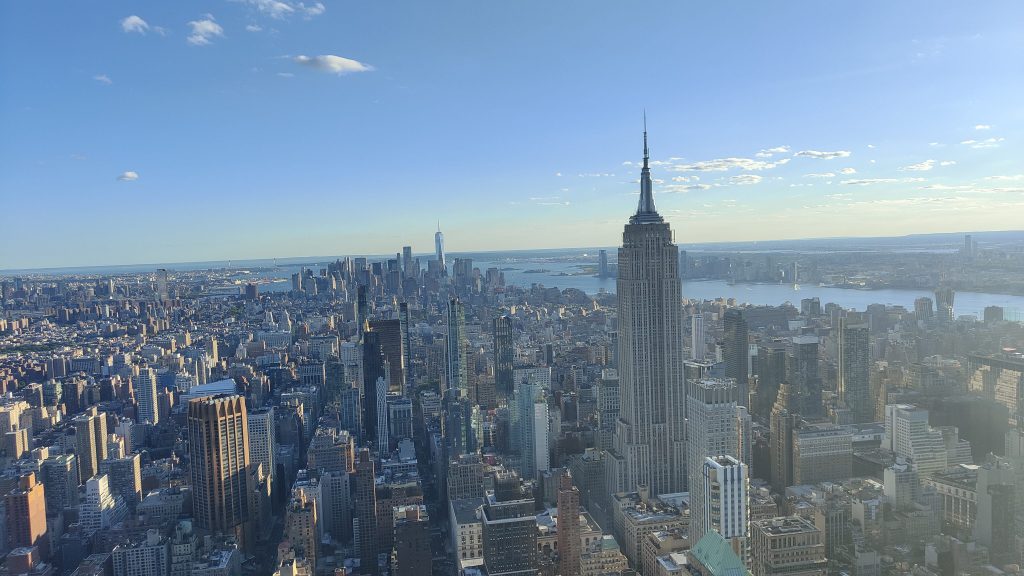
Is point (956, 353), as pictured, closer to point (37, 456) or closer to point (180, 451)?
point (180, 451)

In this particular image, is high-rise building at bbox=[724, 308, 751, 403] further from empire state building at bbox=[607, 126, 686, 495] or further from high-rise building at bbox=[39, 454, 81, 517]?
high-rise building at bbox=[39, 454, 81, 517]

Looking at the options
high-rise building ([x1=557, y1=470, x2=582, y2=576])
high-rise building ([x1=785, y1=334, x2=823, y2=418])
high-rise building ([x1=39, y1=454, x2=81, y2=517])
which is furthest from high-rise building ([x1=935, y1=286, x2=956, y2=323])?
high-rise building ([x1=39, y1=454, x2=81, y2=517])

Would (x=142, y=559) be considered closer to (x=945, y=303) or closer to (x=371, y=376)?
(x=371, y=376)

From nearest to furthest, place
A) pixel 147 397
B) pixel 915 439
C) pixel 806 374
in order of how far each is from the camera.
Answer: pixel 915 439
pixel 806 374
pixel 147 397

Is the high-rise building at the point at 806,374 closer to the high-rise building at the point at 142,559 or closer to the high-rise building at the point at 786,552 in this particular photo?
the high-rise building at the point at 786,552

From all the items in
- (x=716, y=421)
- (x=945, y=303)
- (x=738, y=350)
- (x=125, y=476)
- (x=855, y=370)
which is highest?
(x=945, y=303)

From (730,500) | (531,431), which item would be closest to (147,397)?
(531,431)
